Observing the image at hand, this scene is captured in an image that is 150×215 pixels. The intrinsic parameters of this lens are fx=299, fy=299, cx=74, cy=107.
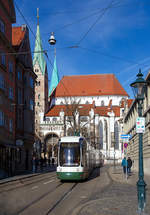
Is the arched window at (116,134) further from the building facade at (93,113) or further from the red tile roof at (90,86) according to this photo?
the red tile roof at (90,86)

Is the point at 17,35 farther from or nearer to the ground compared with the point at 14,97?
farther from the ground

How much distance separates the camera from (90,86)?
95.4 m

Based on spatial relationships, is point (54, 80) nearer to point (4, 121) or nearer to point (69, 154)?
point (4, 121)

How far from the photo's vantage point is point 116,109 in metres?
88.0

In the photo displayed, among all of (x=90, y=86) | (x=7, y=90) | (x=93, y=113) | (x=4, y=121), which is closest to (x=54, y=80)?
(x=90, y=86)

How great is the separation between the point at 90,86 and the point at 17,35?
196 ft

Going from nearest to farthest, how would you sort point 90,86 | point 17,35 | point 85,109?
point 17,35
point 85,109
point 90,86

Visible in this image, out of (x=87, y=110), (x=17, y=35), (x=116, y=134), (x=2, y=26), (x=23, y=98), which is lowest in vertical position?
(x=116, y=134)

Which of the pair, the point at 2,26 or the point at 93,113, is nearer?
the point at 2,26

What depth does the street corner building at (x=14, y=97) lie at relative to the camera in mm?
27359

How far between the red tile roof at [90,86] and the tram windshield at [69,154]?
74.0 m

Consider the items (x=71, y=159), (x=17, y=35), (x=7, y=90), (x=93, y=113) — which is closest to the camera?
(x=71, y=159)

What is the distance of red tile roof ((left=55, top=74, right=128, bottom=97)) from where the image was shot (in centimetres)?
9244

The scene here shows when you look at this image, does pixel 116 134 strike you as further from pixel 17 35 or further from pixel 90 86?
pixel 17 35
